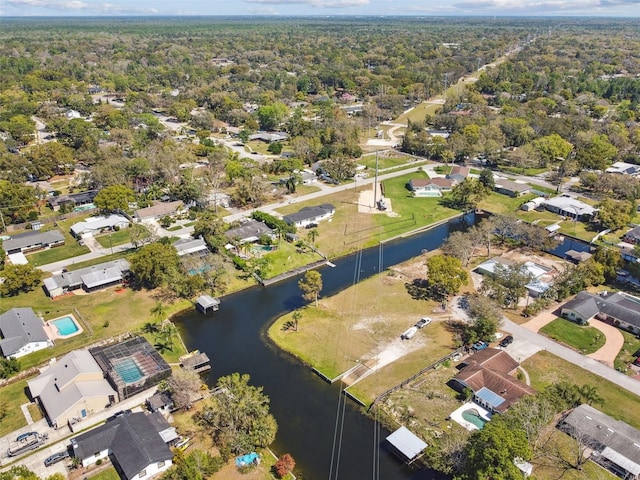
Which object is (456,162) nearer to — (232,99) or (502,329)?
(502,329)

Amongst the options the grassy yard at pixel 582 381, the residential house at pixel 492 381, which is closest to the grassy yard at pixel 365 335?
the residential house at pixel 492 381

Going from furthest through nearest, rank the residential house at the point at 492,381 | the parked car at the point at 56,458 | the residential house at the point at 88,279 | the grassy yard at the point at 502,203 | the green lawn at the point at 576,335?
the grassy yard at the point at 502,203 → the residential house at the point at 88,279 → the green lawn at the point at 576,335 → the residential house at the point at 492,381 → the parked car at the point at 56,458

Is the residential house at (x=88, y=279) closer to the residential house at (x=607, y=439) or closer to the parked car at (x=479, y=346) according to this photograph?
the parked car at (x=479, y=346)

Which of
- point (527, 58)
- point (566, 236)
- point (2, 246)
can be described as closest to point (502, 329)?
point (566, 236)

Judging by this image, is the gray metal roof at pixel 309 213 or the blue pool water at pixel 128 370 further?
the gray metal roof at pixel 309 213

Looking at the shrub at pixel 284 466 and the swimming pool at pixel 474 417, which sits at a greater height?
the shrub at pixel 284 466
